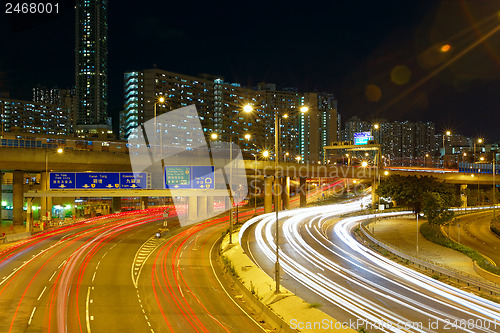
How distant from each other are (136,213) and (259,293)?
166 feet

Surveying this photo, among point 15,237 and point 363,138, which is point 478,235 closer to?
point 363,138

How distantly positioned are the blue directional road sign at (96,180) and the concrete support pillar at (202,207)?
2223 centimetres

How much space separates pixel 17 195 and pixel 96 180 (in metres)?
15.4

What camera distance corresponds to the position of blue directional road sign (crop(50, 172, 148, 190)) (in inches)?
1547

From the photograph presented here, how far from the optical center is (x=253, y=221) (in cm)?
5162

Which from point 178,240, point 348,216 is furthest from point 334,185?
point 178,240

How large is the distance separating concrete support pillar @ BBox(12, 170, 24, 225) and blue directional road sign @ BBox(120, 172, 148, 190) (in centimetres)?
1570

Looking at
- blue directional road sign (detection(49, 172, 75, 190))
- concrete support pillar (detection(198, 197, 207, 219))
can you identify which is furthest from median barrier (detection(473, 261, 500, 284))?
concrete support pillar (detection(198, 197, 207, 219))

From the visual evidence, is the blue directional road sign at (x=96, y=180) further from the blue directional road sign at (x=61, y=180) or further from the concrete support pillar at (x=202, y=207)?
the concrete support pillar at (x=202, y=207)

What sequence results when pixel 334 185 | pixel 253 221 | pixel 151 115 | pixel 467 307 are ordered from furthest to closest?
pixel 151 115 → pixel 334 185 → pixel 253 221 → pixel 467 307

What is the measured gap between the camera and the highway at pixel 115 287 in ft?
60.2

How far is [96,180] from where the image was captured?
1574 inches

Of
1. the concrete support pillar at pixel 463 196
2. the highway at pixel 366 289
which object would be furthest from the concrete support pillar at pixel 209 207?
the concrete support pillar at pixel 463 196

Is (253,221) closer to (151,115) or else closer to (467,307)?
(467,307)
